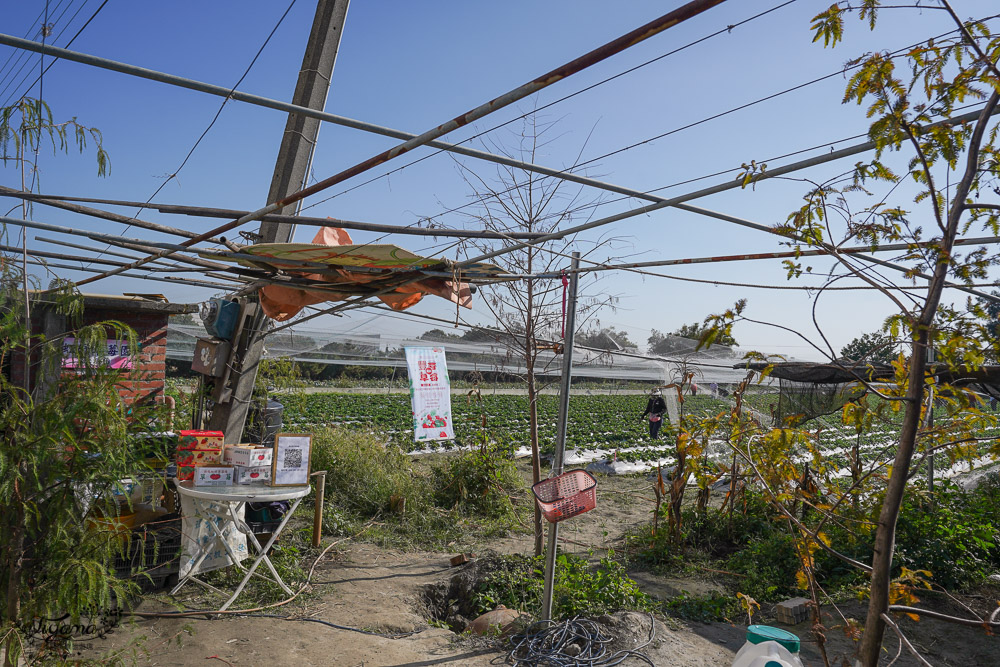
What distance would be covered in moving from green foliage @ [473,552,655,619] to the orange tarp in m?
2.52

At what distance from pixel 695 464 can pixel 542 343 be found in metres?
2.86

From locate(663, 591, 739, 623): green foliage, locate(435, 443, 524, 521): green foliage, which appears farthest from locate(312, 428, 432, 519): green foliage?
locate(663, 591, 739, 623): green foliage

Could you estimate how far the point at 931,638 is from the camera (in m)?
5.38

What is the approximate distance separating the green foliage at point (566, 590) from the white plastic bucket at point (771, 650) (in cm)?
290

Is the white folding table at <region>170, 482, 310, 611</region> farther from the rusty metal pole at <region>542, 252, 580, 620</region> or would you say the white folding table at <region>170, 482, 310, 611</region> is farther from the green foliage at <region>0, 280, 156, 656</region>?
the rusty metal pole at <region>542, 252, 580, 620</region>

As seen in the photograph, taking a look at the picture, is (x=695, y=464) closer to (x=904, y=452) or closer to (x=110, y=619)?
(x=904, y=452)

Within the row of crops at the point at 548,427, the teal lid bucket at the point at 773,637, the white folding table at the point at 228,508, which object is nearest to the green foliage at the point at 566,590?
the white folding table at the point at 228,508

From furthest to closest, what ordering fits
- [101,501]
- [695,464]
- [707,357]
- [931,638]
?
[707,357] < [931,638] < [695,464] < [101,501]

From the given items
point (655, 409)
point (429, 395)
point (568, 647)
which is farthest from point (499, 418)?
point (568, 647)

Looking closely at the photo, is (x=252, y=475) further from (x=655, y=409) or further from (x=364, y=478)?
(x=655, y=409)

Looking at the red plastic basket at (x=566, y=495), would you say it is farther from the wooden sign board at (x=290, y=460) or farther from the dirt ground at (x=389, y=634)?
the wooden sign board at (x=290, y=460)

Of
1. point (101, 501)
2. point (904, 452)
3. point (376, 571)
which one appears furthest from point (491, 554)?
point (904, 452)

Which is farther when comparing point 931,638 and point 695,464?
point 931,638

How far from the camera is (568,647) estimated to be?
14.8 feet
